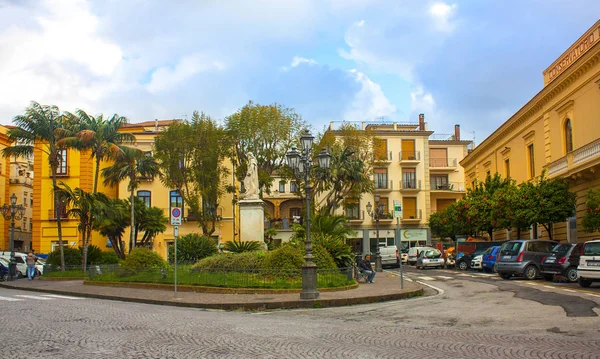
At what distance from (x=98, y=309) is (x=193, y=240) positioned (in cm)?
1309

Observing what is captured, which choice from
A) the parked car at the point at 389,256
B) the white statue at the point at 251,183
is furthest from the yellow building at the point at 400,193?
the white statue at the point at 251,183

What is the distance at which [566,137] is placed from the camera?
34.1 metres

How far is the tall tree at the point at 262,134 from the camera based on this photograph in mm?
43938

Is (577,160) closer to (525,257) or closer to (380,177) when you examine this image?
(525,257)

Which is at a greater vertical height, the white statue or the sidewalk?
the white statue

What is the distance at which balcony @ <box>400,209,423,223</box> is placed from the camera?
6367 centimetres

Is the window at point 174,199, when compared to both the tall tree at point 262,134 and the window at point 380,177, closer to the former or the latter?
the tall tree at point 262,134

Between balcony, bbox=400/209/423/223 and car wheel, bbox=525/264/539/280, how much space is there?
37.6 meters

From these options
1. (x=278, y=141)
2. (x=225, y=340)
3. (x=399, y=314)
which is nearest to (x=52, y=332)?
(x=225, y=340)

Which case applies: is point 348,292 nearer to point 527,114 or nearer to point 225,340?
point 225,340

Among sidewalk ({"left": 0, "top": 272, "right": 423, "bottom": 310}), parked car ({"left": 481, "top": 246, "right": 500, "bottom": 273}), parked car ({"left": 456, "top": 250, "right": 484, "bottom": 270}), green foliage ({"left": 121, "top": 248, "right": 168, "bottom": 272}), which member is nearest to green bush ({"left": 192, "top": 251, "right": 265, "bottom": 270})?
sidewalk ({"left": 0, "top": 272, "right": 423, "bottom": 310})

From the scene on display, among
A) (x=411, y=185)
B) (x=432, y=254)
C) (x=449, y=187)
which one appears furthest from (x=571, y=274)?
(x=449, y=187)

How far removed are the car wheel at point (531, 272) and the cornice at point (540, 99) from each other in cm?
1045

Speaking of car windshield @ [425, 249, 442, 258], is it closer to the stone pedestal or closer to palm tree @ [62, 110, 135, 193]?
the stone pedestal
